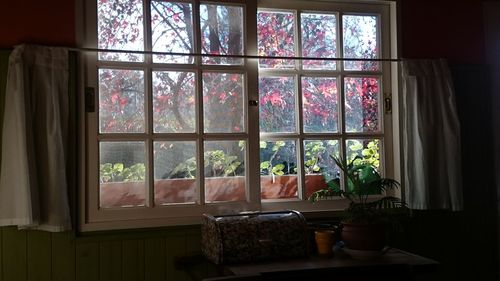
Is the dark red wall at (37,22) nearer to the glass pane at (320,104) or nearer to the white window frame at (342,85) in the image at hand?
the white window frame at (342,85)

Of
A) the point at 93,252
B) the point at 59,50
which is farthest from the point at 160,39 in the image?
the point at 93,252

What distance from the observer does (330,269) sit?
2174 millimetres

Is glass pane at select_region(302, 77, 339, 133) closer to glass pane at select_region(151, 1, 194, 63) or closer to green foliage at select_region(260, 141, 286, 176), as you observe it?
green foliage at select_region(260, 141, 286, 176)

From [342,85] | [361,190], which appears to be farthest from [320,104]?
[361,190]

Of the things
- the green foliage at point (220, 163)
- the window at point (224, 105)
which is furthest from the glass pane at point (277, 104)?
the green foliage at point (220, 163)

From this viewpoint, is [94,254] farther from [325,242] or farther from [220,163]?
[325,242]

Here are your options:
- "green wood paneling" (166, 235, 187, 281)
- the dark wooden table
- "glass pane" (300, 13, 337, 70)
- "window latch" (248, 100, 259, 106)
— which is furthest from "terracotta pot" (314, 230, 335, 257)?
"glass pane" (300, 13, 337, 70)

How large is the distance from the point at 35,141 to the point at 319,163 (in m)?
1.55

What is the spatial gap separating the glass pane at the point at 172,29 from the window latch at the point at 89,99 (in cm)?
37

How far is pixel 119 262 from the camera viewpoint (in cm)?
259

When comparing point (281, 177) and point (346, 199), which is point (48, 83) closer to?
point (281, 177)

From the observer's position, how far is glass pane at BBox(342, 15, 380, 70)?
3.10 m

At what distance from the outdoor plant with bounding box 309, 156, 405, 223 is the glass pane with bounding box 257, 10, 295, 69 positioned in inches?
25.6

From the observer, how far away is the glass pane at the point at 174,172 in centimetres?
272
